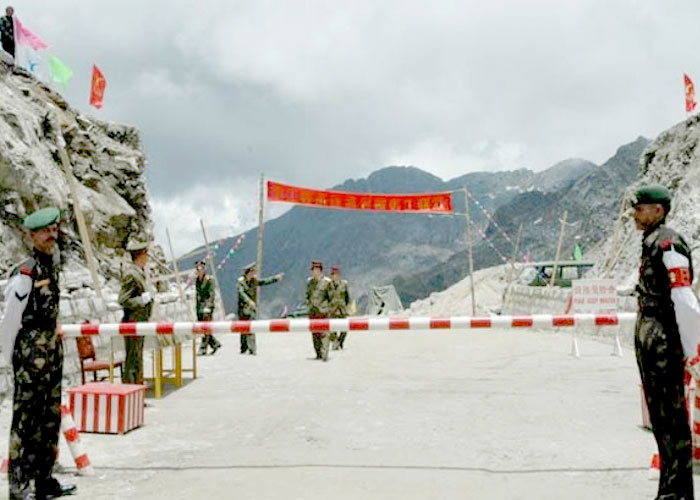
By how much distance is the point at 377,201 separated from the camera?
1137 inches

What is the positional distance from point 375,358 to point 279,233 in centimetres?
18539

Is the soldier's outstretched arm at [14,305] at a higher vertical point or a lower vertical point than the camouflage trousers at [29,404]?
higher

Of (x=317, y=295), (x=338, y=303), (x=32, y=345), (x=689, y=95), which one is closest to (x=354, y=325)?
(x=32, y=345)

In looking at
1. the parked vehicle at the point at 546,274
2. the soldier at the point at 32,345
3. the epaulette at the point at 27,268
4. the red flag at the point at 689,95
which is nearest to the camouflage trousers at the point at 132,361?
the soldier at the point at 32,345

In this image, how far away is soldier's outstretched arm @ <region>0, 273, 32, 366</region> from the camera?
175 inches

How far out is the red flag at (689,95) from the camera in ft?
77.7

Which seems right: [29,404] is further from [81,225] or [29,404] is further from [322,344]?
[322,344]

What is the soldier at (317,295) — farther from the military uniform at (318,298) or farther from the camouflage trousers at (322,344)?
the camouflage trousers at (322,344)

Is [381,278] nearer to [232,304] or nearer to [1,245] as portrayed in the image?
[232,304]

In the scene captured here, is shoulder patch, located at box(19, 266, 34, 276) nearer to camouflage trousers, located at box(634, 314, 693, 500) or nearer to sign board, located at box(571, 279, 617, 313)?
camouflage trousers, located at box(634, 314, 693, 500)

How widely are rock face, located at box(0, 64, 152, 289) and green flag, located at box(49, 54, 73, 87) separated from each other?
763 mm

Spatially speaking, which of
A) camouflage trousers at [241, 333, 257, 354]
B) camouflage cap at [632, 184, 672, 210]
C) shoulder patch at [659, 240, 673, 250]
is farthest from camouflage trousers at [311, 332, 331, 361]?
shoulder patch at [659, 240, 673, 250]

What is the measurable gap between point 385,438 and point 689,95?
72.1ft

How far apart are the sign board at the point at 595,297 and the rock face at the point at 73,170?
1017 cm
